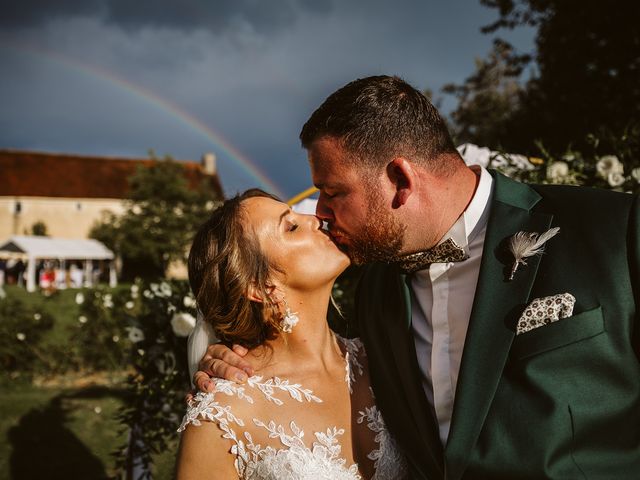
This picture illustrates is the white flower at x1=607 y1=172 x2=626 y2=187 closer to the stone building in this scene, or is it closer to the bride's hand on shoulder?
the bride's hand on shoulder

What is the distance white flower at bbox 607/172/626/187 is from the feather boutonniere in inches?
69.9

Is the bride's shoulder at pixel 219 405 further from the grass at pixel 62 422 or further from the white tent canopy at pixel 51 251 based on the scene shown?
the white tent canopy at pixel 51 251

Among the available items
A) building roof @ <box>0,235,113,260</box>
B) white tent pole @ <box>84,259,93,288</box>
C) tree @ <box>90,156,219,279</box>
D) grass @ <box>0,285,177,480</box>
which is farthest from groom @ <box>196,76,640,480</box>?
white tent pole @ <box>84,259,93,288</box>

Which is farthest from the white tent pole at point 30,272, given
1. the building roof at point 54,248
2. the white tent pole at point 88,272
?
the white tent pole at point 88,272

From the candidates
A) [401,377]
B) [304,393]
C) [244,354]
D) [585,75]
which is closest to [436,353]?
[401,377]

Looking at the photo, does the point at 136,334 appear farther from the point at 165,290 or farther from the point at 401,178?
the point at 401,178

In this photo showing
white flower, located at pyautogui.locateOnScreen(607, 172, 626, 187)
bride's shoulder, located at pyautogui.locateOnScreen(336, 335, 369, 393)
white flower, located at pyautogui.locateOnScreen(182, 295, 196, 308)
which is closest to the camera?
bride's shoulder, located at pyautogui.locateOnScreen(336, 335, 369, 393)

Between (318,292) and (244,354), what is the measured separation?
567 millimetres

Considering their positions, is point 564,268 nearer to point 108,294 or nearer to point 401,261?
point 401,261

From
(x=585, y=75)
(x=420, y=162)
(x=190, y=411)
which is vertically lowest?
(x=190, y=411)

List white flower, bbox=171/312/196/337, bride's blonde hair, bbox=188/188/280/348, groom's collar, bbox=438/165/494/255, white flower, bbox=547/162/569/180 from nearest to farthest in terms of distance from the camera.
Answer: groom's collar, bbox=438/165/494/255
bride's blonde hair, bbox=188/188/280/348
white flower, bbox=547/162/569/180
white flower, bbox=171/312/196/337

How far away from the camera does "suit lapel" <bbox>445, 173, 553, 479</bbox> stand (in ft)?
6.53

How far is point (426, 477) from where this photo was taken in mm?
2471

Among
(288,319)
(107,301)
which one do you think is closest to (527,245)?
(288,319)
